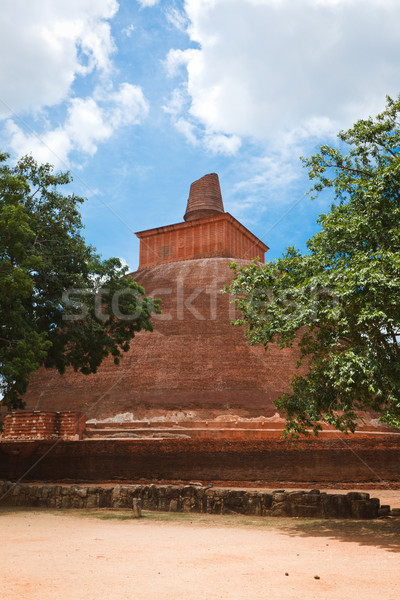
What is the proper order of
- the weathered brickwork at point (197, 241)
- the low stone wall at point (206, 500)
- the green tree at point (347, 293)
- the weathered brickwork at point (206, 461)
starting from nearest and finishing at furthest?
the green tree at point (347, 293)
the low stone wall at point (206, 500)
the weathered brickwork at point (206, 461)
the weathered brickwork at point (197, 241)

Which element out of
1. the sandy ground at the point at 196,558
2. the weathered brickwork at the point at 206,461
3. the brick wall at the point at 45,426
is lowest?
the sandy ground at the point at 196,558

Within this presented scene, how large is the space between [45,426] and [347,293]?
9937 mm

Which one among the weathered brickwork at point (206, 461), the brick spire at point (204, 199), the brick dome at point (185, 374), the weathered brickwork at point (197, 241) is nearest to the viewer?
the weathered brickwork at point (206, 461)

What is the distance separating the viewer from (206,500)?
7996mm

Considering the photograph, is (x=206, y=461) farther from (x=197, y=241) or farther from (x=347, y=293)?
(x=197, y=241)

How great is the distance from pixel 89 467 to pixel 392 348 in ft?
26.8

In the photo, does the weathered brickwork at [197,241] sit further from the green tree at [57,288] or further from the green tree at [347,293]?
the green tree at [347,293]

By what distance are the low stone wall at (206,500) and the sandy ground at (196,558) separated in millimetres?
323

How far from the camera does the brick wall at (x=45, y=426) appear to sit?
12641mm

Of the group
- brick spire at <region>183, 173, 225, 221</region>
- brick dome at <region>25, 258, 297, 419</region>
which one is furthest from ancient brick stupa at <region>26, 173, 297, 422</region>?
brick spire at <region>183, 173, 225, 221</region>

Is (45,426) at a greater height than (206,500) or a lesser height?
greater

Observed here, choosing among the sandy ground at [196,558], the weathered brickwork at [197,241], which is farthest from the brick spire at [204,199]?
the sandy ground at [196,558]

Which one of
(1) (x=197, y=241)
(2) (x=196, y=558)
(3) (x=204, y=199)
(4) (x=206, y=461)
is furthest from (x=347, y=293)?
(3) (x=204, y=199)

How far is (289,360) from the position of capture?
1672 centimetres
